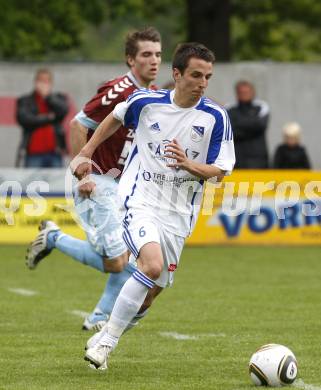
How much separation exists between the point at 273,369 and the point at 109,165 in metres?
2.96

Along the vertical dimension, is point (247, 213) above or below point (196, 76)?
below

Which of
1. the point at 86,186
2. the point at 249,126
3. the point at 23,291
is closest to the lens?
the point at 86,186

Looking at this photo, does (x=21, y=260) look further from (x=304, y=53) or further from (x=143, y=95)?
(x=304, y=53)

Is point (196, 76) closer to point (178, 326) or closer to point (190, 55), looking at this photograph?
point (190, 55)

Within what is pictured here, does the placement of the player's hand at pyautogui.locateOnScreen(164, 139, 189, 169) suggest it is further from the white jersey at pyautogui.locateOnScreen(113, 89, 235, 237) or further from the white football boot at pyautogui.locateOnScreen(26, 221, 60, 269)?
the white football boot at pyautogui.locateOnScreen(26, 221, 60, 269)

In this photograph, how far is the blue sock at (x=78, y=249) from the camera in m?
10.3

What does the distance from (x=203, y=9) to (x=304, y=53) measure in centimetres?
1131

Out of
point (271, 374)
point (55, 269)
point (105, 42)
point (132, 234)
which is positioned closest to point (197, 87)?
point (132, 234)

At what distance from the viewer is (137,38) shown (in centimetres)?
959

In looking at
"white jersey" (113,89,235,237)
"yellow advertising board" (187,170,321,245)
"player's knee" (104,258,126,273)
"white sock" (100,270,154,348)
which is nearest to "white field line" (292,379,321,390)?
"white sock" (100,270,154,348)

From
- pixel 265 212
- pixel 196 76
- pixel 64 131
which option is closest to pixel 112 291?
pixel 196 76

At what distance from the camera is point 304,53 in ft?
118

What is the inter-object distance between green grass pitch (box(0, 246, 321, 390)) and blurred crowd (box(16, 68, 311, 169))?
282 cm

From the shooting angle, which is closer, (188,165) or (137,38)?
(188,165)
